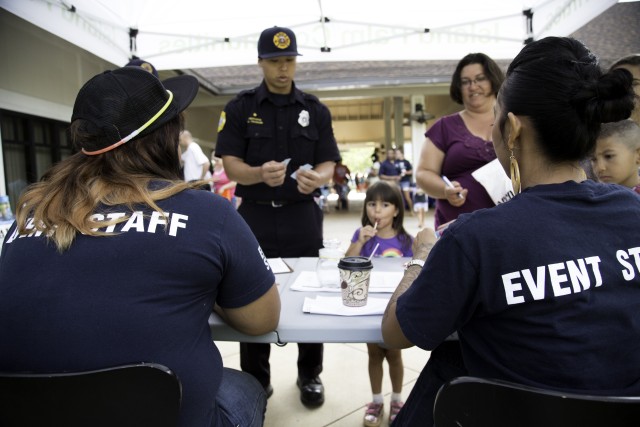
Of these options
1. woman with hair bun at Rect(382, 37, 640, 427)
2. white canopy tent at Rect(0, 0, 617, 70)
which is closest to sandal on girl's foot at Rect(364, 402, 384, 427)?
woman with hair bun at Rect(382, 37, 640, 427)

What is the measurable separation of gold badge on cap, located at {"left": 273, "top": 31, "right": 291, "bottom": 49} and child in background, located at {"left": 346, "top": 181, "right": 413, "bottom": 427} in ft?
3.14

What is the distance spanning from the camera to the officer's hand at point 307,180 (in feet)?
7.41

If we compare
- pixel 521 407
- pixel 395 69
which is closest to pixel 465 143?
pixel 521 407

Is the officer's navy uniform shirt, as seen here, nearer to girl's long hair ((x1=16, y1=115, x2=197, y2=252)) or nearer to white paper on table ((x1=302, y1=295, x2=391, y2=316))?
white paper on table ((x1=302, y1=295, x2=391, y2=316))

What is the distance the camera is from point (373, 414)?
2.21 meters

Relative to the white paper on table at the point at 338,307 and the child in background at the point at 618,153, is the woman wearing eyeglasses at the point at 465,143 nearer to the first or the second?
the child in background at the point at 618,153

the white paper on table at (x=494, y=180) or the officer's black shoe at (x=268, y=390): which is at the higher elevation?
the white paper on table at (x=494, y=180)

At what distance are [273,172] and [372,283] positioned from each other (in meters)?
0.83

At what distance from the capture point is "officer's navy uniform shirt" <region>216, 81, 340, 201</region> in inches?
97.0

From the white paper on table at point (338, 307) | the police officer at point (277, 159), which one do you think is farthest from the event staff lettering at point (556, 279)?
the police officer at point (277, 159)

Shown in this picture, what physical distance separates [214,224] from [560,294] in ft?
2.46

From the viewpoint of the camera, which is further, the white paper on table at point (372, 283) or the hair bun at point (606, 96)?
the white paper on table at point (372, 283)

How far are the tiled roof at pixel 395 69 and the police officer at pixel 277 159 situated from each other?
820 centimetres

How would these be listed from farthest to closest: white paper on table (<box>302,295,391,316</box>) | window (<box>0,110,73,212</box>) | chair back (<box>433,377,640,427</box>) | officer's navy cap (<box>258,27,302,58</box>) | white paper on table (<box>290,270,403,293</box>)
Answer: window (<box>0,110,73,212</box>) < officer's navy cap (<box>258,27,302,58</box>) < white paper on table (<box>290,270,403,293</box>) < white paper on table (<box>302,295,391,316</box>) < chair back (<box>433,377,640,427</box>)
